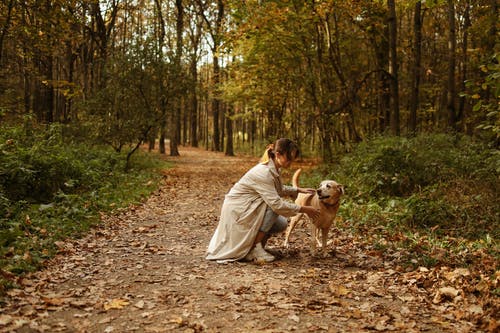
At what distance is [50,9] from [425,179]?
12800 millimetres

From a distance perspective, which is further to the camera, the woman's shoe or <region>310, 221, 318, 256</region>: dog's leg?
<region>310, 221, 318, 256</region>: dog's leg

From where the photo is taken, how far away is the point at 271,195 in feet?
19.2

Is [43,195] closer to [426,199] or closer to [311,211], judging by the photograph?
[311,211]

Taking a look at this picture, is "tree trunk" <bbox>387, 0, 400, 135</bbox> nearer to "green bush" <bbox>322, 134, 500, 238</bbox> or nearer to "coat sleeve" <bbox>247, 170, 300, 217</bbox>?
"green bush" <bbox>322, 134, 500, 238</bbox>

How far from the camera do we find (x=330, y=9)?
1480cm

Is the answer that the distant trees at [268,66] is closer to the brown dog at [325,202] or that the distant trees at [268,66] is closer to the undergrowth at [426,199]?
the undergrowth at [426,199]

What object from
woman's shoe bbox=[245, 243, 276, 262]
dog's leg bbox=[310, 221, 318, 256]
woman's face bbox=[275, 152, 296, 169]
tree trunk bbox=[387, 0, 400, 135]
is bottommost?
woman's shoe bbox=[245, 243, 276, 262]

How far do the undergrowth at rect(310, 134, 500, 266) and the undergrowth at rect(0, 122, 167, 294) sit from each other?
5.26 m

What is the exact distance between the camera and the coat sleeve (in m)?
5.72

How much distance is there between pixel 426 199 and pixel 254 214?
4.19 m

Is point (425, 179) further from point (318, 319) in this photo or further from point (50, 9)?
point (50, 9)

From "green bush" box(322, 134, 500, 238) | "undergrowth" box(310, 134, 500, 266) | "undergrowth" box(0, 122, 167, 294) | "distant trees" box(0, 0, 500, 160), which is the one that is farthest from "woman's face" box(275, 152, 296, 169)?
"distant trees" box(0, 0, 500, 160)

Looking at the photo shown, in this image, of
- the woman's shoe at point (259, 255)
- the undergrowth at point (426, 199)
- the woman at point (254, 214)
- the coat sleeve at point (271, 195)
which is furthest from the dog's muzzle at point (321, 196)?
the undergrowth at point (426, 199)

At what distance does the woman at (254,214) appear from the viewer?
5.98 metres
